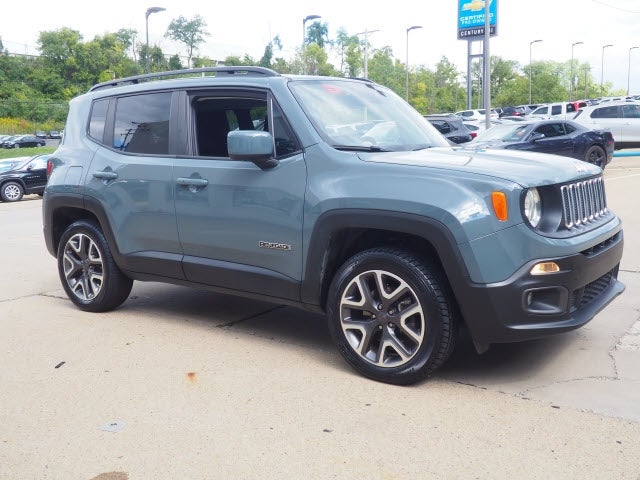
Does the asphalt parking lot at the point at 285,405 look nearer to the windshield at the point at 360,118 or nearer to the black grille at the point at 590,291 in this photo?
the black grille at the point at 590,291

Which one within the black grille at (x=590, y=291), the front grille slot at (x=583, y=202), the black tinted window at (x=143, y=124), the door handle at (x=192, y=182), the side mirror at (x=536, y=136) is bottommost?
the black grille at (x=590, y=291)

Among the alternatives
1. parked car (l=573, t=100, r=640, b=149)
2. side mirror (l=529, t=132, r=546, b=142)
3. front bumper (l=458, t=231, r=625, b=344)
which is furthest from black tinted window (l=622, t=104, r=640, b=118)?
front bumper (l=458, t=231, r=625, b=344)

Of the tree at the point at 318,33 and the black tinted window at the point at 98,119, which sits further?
the tree at the point at 318,33

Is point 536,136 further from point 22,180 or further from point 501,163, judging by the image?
point 501,163

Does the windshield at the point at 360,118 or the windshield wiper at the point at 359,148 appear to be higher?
the windshield at the point at 360,118

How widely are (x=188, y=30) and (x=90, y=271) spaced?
9404 centimetres

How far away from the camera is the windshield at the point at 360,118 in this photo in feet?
15.5

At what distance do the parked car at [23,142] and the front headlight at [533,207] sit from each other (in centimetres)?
4754

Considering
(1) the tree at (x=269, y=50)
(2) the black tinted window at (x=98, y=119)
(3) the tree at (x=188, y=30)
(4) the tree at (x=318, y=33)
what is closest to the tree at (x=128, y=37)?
(3) the tree at (x=188, y=30)

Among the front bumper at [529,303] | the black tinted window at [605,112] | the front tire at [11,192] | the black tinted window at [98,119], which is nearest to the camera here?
the front bumper at [529,303]

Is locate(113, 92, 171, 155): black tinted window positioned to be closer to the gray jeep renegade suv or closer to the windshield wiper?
the gray jeep renegade suv

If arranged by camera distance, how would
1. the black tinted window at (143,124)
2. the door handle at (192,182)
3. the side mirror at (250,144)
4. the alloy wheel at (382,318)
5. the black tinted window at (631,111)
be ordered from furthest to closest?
the black tinted window at (631,111)
the black tinted window at (143,124)
the door handle at (192,182)
the side mirror at (250,144)
the alloy wheel at (382,318)

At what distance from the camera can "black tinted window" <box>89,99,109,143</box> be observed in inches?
236

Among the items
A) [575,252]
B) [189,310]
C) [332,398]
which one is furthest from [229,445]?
[189,310]
